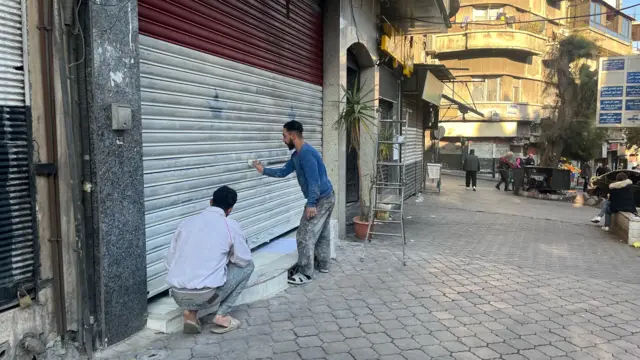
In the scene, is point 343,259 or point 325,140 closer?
point 343,259

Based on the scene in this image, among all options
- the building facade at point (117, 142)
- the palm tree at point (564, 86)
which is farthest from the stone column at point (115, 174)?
the palm tree at point (564, 86)

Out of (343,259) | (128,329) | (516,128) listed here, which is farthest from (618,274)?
(516,128)

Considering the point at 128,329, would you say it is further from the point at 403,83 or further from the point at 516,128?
the point at 516,128

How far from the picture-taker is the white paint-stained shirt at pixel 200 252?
3596 mm

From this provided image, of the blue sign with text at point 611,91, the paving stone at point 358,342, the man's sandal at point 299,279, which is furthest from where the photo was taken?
the blue sign with text at point 611,91

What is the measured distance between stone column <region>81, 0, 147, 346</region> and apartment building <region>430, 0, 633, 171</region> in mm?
31533

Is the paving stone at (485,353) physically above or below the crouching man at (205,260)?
below

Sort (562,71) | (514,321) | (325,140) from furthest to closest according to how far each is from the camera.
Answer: (562,71) → (325,140) → (514,321)

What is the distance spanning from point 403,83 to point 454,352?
10858mm

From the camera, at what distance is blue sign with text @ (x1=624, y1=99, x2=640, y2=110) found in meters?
12.5

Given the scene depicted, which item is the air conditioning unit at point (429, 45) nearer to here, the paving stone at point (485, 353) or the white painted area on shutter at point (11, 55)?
the paving stone at point (485, 353)

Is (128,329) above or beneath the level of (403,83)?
beneath

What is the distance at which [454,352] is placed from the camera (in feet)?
12.2

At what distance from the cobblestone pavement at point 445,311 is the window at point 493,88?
28232 mm
